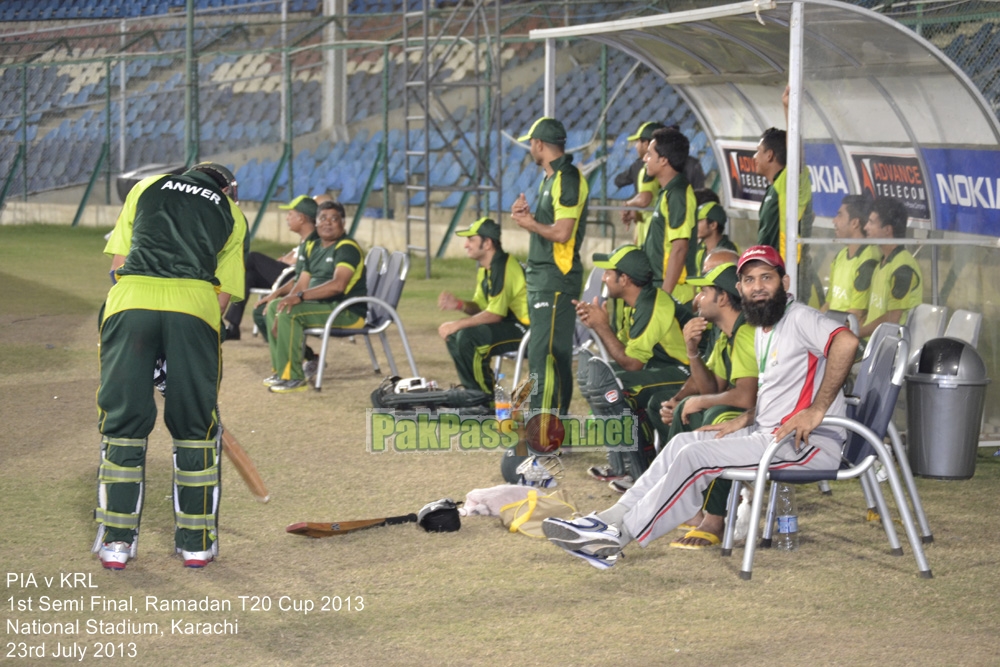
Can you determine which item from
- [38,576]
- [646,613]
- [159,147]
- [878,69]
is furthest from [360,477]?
[159,147]

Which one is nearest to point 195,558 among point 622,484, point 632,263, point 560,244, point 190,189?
point 190,189

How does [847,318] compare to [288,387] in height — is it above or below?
above

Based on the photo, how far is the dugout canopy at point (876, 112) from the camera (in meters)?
6.72

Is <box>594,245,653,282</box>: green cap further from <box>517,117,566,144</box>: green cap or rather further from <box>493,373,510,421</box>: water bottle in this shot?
<box>493,373,510,421</box>: water bottle

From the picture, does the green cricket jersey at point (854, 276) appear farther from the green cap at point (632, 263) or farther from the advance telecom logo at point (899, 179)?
the green cap at point (632, 263)

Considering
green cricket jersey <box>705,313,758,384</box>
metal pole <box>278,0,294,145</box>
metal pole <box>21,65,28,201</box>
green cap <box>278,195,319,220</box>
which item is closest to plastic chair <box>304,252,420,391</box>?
green cap <box>278,195,319,220</box>

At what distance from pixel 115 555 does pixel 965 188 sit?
16.8 ft

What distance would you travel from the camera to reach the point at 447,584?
5.25 meters

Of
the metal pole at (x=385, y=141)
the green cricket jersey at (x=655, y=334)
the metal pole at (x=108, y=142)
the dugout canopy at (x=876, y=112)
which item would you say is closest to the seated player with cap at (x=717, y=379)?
the green cricket jersey at (x=655, y=334)

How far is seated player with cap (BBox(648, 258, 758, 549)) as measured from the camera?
19.0 feet

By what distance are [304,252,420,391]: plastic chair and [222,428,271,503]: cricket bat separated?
3321 millimetres

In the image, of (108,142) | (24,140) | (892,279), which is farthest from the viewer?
(24,140)

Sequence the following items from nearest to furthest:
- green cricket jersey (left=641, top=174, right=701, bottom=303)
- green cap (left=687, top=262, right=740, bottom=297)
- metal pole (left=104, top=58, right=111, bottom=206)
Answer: green cap (left=687, top=262, right=740, bottom=297)
green cricket jersey (left=641, top=174, right=701, bottom=303)
metal pole (left=104, top=58, right=111, bottom=206)

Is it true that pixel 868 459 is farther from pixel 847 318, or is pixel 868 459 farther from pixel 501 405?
pixel 501 405
